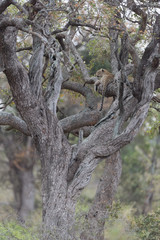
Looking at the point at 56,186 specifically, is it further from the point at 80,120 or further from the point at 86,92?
the point at 86,92

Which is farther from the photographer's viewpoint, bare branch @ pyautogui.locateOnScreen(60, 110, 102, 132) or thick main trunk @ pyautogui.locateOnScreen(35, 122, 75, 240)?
bare branch @ pyautogui.locateOnScreen(60, 110, 102, 132)

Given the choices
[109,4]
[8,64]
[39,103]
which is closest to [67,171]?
[39,103]

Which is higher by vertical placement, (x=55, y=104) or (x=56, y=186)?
(x=55, y=104)

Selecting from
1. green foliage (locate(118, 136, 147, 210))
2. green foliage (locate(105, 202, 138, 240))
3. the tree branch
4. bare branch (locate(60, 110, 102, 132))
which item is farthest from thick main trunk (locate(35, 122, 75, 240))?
green foliage (locate(118, 136, 147, 210))

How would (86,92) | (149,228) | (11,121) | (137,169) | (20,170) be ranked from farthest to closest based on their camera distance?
(20,170) < (137,169) < (86,92) < (149,228) < (11,121)

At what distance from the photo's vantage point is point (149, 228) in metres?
9.59

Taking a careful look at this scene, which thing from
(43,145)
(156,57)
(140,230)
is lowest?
(140,230)

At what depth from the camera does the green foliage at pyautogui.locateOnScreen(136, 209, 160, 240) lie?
30.8ft

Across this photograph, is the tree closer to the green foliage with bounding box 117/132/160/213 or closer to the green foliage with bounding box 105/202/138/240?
the green foliage with bounding box 105/202/138/240

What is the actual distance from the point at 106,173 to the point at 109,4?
183 inches

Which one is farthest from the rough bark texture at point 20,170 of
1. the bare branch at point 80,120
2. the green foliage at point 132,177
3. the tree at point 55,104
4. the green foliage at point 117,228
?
the tree at point 55,104

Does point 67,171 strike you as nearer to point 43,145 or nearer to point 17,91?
point 43,145

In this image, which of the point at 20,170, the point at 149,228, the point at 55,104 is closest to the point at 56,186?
the point at 55,104

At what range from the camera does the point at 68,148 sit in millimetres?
8117
